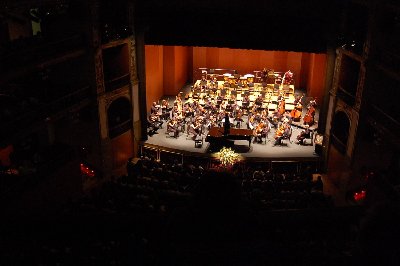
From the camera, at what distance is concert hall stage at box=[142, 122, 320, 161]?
23.5m

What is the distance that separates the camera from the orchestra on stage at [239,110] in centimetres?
2547

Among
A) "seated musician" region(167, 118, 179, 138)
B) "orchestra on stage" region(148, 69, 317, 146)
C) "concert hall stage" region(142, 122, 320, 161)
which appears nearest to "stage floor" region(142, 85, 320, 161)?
"concert hall stage" region(142, 122, 320, 161)

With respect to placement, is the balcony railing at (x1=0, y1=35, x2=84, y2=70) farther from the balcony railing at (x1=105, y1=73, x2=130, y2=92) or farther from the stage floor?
the stage floor

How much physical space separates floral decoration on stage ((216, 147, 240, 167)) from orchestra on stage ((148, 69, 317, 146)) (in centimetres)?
186

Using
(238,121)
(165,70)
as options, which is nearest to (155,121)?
(238,121)

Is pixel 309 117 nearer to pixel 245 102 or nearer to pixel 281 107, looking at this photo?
pixel 281 107

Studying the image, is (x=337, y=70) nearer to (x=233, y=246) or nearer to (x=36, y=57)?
(x=36, y=57)

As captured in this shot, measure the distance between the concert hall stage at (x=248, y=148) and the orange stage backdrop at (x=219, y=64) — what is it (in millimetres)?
5088

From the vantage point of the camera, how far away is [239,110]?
1045 inches

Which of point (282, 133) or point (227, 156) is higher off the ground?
point (282, 133)

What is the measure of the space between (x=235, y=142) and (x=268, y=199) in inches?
327

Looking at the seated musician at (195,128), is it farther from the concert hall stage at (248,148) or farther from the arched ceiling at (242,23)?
the arched ceiling at (242,23)

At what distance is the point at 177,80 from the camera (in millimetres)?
32656

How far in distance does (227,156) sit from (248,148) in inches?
111
